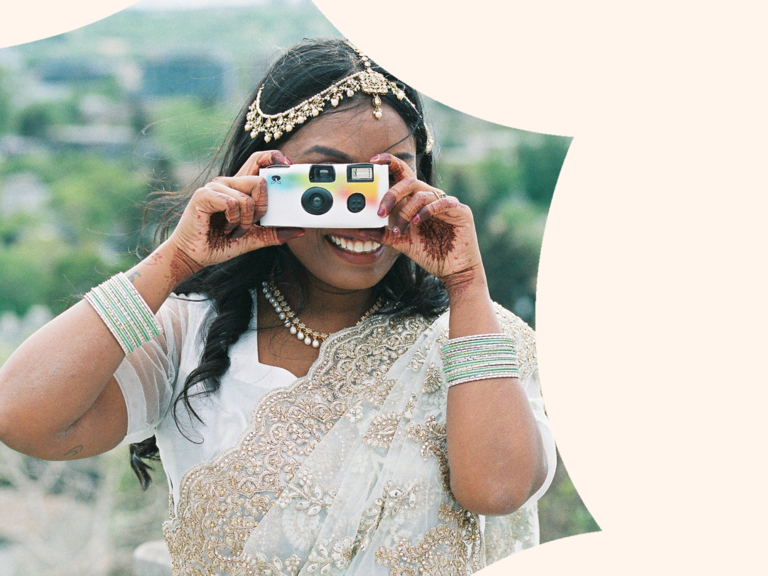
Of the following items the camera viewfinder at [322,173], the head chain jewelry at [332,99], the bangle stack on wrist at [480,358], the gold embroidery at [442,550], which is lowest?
the gold embroidery at [442,550]

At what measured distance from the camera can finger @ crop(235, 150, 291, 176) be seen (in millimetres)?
1591

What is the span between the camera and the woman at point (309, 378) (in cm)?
148

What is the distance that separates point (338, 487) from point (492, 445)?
0.33m

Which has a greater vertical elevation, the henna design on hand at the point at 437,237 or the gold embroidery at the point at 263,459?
the henna design on hand at the point at 437,237

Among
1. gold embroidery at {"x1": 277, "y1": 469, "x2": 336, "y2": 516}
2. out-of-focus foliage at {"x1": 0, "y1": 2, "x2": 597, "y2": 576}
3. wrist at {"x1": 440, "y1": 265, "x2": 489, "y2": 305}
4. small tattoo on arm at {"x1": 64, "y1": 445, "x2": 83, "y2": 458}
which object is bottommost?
out-of-focus foliage at {"x1": 0, "y1": 2, "x2": 597, "y2": 576}

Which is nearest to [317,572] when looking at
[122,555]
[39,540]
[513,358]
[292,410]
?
[292,410]

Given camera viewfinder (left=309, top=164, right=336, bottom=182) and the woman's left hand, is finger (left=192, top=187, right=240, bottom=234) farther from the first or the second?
the woman's left hand

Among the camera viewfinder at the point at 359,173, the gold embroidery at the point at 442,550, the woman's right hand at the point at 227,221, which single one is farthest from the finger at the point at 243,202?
the gold embroidery at the point at 442,550

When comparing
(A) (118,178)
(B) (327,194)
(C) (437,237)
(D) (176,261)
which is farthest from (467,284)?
(A) (118,178)

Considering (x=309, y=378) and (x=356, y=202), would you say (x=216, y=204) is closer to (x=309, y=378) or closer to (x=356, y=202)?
(x=356, y=202)

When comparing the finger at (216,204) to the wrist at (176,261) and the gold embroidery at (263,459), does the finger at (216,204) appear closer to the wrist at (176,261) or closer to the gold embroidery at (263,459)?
the wrist at (176,261)

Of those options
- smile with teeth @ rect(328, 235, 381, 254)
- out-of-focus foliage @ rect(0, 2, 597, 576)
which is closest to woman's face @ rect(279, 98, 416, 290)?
smile with teeth @ rect(328, 235, 381, 254)

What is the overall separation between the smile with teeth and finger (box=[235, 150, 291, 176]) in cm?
20

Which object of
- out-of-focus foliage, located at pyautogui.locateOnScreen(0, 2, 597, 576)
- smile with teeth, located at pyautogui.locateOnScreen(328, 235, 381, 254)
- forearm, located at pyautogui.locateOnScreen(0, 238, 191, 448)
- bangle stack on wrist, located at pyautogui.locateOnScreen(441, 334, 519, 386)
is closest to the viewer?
forearm, located at pyautogui.locateOnScreen(0, 238, 191, 448)
